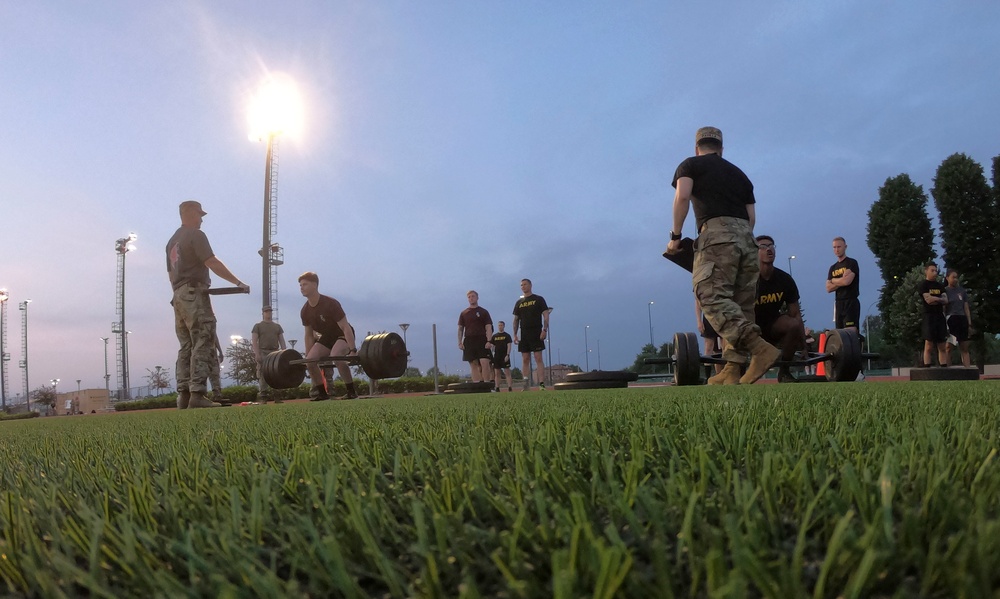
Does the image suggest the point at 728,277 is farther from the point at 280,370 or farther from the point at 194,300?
the point at 280,370

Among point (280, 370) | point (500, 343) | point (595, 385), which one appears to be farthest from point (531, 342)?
point (280, 370)

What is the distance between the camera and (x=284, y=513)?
38.9 inches

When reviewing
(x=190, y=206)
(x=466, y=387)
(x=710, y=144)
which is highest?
(x=190, y=206)

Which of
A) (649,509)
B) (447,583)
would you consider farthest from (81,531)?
(649,509)

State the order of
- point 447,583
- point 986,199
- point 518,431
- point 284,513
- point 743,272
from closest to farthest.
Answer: point 447,583 → point 284,513 → point 518,431 → point 743,272 → point 986,199

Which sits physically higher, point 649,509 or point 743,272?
point 743,272

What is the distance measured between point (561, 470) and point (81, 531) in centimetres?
84

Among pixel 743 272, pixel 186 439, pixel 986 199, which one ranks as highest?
pixel 986 199

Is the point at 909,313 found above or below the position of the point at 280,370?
above

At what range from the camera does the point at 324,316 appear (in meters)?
9.72

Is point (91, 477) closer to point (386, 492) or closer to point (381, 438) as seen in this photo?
point (381, 438)

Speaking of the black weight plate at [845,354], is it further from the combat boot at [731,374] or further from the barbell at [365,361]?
the barbell at [365,361]

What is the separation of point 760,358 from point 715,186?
5.51 feet

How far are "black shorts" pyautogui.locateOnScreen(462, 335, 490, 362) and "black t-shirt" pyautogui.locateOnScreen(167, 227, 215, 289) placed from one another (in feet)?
21.6
